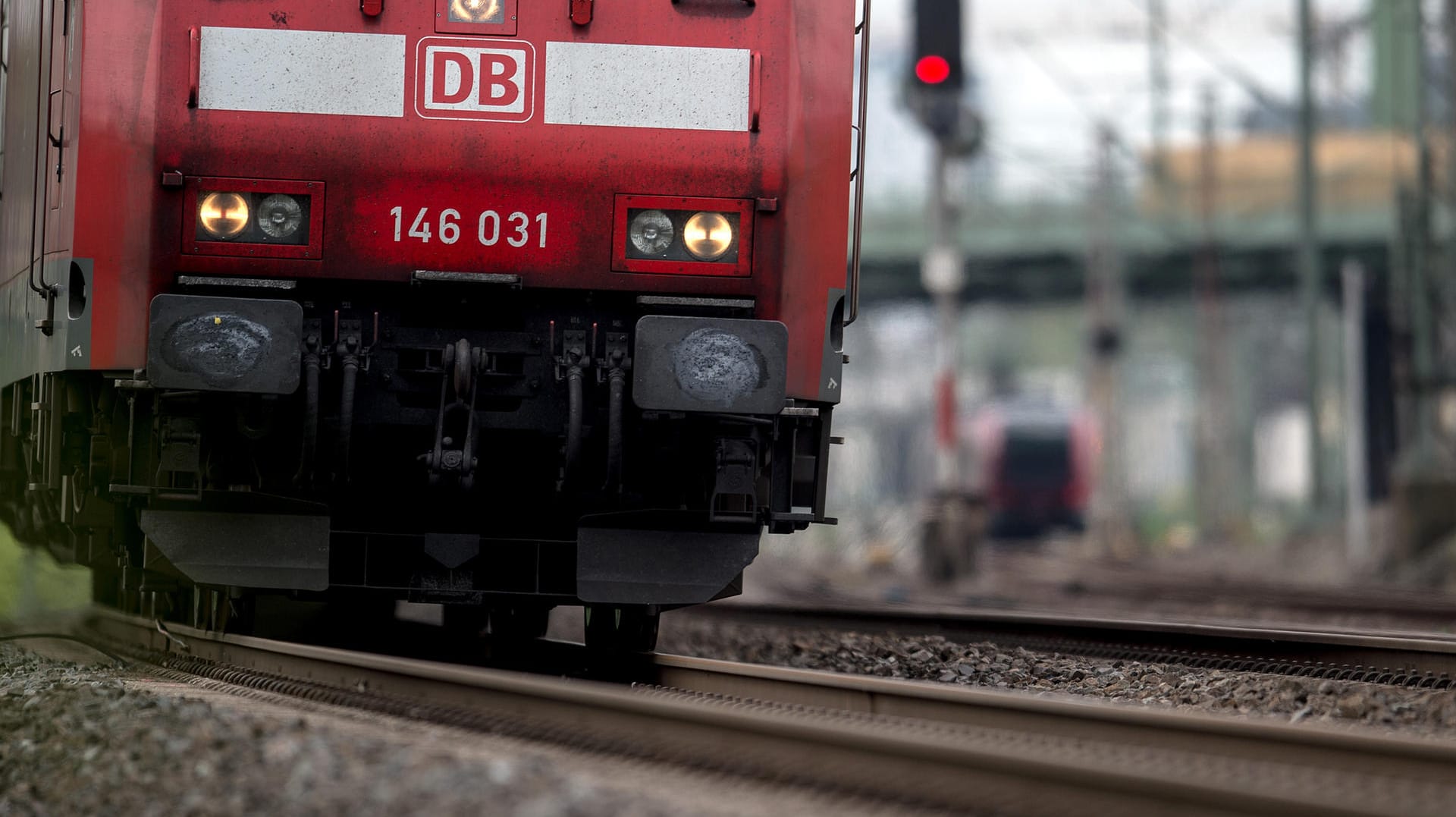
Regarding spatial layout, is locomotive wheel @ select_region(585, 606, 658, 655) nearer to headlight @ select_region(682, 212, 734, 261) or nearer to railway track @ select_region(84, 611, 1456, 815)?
railway track @ select_region(84, 611, 1456, 815)

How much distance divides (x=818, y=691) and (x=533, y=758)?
5.11 feet

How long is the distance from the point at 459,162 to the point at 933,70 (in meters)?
6.67

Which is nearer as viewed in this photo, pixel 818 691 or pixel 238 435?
pixel 818 691

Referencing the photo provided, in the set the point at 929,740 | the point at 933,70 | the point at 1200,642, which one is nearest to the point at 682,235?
the point at 929,740

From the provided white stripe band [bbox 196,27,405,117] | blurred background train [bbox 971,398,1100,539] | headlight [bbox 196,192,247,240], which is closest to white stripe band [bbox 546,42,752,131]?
white stripe band [bbox 196,27,405,117]

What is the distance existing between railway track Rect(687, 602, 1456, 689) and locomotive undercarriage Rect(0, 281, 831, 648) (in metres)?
2.01

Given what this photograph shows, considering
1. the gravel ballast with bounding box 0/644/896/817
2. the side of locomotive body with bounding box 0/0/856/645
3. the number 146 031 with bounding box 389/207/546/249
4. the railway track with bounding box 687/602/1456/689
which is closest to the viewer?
the gravel ballast with bounding box 0/644/896/817

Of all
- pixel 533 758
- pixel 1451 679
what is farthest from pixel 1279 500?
pixel 533 758

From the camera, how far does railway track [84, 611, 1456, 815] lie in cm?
377

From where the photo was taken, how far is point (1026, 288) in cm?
4359

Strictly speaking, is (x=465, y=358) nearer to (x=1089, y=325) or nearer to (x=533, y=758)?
(x=533, y=758)

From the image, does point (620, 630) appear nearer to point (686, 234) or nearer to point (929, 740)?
point (686, 234)

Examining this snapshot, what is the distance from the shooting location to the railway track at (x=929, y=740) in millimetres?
3771

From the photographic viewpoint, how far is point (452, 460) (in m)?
6.01
